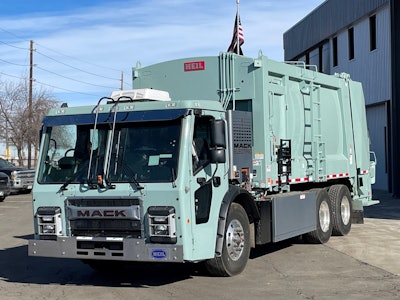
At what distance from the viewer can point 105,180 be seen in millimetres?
7777

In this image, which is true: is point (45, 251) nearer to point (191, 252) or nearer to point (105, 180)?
point (105, 180)

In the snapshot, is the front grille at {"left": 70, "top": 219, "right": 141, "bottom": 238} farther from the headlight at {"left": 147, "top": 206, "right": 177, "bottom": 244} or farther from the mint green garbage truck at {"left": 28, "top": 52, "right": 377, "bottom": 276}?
the headlight at {"left": 147, "top": 206, "right": 177, "bottom": 244}

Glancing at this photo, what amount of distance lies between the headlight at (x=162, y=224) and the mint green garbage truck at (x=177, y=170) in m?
0.01

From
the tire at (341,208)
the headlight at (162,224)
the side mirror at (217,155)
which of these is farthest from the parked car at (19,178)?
the side mirror at (217,155)

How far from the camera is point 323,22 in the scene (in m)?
30.0

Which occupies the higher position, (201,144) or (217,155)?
(201,144)

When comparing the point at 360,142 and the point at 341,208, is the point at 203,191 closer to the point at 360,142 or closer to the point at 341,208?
the point at 341,208

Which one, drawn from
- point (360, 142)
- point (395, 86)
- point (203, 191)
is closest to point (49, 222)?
point (203, 191)

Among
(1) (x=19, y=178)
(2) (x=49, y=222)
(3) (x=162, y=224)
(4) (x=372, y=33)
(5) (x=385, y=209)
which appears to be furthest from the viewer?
(1) (x=19, y=178)

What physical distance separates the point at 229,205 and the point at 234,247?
0.76 m

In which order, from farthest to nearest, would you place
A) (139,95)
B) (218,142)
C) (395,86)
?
(395,86), (139,95), (218,142)

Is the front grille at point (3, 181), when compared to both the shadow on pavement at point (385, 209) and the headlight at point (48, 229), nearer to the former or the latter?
the shadow on pavement at point (385, 209)

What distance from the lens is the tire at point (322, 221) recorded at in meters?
11.5

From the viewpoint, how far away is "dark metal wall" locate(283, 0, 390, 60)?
25.6 m
